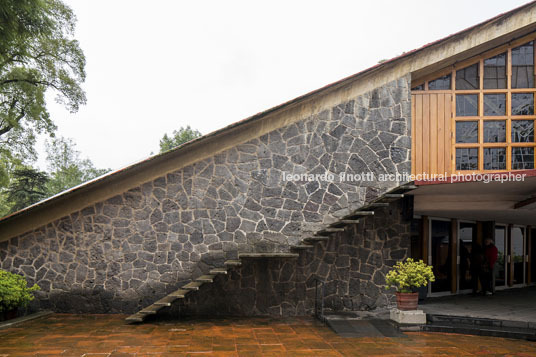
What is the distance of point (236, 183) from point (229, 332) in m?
3.43

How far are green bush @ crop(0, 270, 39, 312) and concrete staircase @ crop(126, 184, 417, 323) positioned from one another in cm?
232

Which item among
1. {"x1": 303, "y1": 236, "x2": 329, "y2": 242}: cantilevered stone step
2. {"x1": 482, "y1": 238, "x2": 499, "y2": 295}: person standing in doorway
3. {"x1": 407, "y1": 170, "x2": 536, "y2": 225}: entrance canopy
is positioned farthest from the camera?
{"x1": 482, "y1": 238, "x2": 499, "y2": 295}: person standing in doorway

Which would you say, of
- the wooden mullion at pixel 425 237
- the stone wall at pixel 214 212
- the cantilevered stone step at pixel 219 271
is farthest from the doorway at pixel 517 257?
the cantilevered stone step at pixel 219 271

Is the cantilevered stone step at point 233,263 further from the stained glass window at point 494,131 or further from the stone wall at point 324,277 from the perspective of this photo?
the stained glass window at point 494,131

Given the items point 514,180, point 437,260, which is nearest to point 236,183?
point 514,180

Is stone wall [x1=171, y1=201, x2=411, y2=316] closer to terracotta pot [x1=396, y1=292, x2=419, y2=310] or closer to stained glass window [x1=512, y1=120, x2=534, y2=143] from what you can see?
terracotta pot [x1=396, y1=292, x2=419, y2=310]

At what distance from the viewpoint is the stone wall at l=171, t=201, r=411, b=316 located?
9.63 m

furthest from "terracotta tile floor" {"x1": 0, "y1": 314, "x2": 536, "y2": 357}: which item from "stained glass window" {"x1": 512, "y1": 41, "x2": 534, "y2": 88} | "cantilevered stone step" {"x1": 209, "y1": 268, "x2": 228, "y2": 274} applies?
"stained glass window" {"x1": 512, "y1": 41, "x2": 534, "y2": 88}

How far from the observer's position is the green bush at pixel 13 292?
8391 millimetres

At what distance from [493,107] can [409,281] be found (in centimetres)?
481

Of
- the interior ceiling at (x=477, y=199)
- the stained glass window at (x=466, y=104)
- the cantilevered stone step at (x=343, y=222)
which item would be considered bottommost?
the cantilevered stone step at (x=343, y=222)

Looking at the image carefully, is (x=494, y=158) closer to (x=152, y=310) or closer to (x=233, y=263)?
(x=233, y=263)

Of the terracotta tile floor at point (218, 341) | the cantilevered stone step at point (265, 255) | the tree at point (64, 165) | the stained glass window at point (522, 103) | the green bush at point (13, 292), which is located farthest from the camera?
the tree at point (64, 165)

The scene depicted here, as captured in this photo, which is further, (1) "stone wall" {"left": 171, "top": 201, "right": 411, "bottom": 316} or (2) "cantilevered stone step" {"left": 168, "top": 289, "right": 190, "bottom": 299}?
(1) "stone wall" {"left": 171, "top": 201, "right": 411, "bottom": 316}
